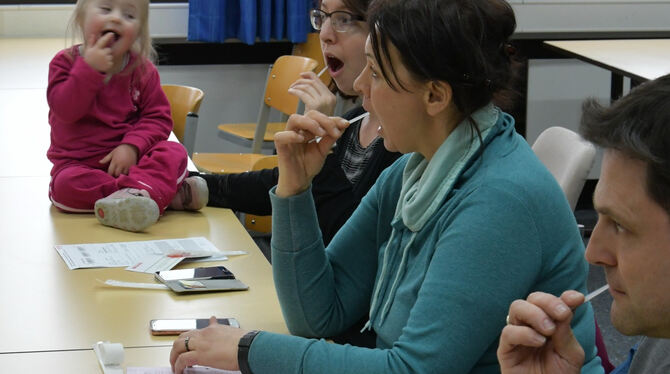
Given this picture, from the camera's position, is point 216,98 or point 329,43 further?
point 216,98

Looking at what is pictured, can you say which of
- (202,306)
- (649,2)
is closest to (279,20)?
(649,2)

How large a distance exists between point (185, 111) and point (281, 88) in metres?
0.92

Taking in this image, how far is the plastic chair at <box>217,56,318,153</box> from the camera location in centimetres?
430

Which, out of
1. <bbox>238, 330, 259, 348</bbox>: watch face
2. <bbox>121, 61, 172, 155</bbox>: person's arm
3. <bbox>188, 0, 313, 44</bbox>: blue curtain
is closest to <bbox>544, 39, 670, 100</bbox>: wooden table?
<bbox>188, 0, 313, 44</bbox>: blue curtain

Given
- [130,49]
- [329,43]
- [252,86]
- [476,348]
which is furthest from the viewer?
[252,86]

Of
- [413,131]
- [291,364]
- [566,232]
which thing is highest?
[413,131]

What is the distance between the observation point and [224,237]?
7.30ft

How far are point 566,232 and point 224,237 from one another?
3.21 ft

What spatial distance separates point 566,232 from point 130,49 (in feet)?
4.59

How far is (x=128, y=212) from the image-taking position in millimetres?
2240

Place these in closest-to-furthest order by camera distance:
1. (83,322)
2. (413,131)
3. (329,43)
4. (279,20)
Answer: (413,131) → (83,322) → (329,43) → (279,20)

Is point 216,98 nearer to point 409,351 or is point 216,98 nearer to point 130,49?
point 130,49

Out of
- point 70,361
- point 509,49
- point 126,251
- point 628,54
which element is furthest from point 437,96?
point 628,54

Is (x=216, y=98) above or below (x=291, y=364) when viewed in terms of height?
below
